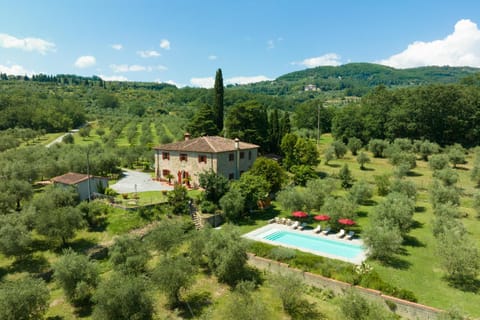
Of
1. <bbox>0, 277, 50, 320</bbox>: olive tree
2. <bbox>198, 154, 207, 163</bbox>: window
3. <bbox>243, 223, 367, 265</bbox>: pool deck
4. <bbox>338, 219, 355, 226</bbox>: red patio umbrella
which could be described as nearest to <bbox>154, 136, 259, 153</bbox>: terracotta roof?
<bbox>198, 154, 207, 163</bbox>: window

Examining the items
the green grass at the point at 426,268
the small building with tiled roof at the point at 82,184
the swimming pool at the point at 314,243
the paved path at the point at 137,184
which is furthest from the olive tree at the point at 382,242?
the small building with tiled roof at the point at 82,184

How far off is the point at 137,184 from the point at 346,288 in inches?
1090

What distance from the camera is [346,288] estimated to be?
52.8 feet

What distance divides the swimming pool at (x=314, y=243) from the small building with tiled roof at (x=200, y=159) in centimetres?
1118

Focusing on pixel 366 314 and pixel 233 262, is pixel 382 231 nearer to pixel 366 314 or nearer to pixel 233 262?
pixel 366 314

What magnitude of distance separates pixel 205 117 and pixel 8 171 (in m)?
28.0

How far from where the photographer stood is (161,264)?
15891 mm

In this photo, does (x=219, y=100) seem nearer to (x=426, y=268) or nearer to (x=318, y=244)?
(x=318, y=244)

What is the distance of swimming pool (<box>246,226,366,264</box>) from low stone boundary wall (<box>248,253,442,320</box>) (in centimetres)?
343

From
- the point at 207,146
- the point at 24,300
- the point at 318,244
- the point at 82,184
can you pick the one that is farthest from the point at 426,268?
the point at 82,184

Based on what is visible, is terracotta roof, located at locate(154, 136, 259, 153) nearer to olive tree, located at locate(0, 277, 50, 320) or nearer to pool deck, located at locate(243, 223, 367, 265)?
pool deck, located at locate(243, 223, 367, 265)

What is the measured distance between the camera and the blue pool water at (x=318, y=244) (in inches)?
843

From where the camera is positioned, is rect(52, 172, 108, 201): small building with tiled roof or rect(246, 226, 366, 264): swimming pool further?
rect(52, 172, 108, 201): small building with tiled roof

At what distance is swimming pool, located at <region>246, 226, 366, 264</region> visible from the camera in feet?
68.8
